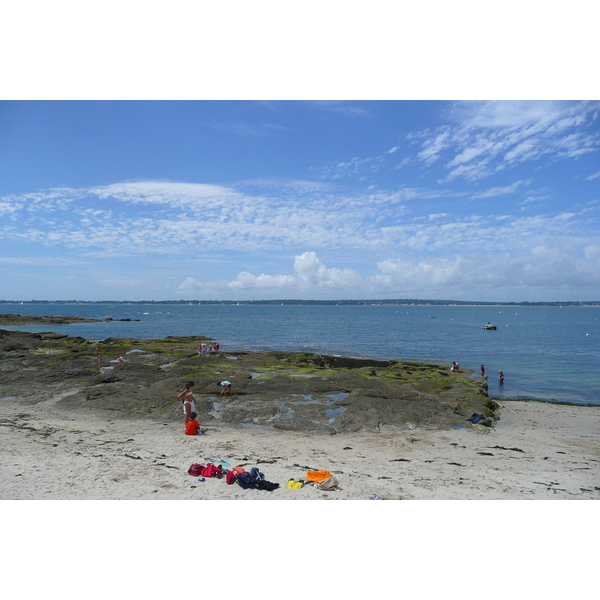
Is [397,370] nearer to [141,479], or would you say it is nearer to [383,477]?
[383,477]

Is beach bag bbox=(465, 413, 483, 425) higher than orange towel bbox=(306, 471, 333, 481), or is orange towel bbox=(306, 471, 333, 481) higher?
orange towel bbox=(306, 471, 333, 481)

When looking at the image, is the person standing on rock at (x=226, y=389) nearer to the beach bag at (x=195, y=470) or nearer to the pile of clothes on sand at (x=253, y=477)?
the pile of clothes on sand at (x=253, y=477)

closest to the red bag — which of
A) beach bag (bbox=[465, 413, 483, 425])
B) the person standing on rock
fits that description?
the person standing on rock

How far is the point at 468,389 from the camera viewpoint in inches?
965

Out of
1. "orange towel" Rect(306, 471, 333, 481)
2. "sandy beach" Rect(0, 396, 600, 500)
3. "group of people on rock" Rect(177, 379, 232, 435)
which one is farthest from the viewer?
"group of people on rock" Rect(177, 379, 232, 435)

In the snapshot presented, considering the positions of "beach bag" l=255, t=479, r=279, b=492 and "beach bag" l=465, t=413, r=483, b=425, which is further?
"beach bag" l=465, t=413, r=483, b=425

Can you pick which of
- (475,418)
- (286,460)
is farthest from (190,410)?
(475,418)

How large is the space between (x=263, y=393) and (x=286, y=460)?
10.4 meters

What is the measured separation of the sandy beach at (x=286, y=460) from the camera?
9812mm

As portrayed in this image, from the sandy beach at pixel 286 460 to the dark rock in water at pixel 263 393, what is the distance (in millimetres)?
1263

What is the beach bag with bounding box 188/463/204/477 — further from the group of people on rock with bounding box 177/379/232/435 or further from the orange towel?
the group of people on rock with bounding box 177/379/232/435

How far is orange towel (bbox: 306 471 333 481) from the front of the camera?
10445mm

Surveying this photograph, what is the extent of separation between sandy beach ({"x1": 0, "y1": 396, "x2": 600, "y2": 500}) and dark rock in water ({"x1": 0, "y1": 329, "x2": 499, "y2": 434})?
1263 mm

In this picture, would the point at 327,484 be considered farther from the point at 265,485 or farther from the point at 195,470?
the point at 195,470
